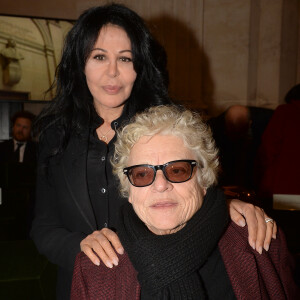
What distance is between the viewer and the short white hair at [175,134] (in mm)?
1512

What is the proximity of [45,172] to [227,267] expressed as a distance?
99cm

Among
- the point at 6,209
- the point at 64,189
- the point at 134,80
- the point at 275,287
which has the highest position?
the point at 134,80

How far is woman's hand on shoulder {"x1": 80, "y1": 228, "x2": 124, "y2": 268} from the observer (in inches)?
53.5

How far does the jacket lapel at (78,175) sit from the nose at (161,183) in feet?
1.39

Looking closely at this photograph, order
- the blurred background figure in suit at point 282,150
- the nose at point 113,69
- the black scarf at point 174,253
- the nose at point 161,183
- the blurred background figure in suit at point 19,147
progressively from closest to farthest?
the black scarf at point 174,253 → the nose at point 161,183 → the nose at point 113,69 → the blurred background figure in suit at point 282,150 → the blurred background figure in suit at point 19,147

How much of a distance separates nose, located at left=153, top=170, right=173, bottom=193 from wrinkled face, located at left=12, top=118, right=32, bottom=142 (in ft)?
15.5

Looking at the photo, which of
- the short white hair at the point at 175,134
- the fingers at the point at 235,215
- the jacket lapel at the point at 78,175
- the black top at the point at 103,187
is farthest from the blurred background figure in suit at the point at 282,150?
the jacket lapel at the point at 78,175

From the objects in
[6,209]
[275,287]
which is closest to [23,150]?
[6,209]

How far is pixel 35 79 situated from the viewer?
682 centimetres

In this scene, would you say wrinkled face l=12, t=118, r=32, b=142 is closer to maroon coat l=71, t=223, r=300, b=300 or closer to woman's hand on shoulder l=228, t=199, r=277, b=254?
maroon coat l=71, t=223, r=300, b=300

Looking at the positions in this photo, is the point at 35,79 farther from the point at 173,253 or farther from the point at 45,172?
the point at 173,253

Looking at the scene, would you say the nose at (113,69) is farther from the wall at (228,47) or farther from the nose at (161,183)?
the wall at (228,47)

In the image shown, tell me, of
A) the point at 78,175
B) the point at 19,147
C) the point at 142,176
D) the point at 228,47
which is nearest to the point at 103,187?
the point at 78,175

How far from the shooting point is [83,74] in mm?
1842
